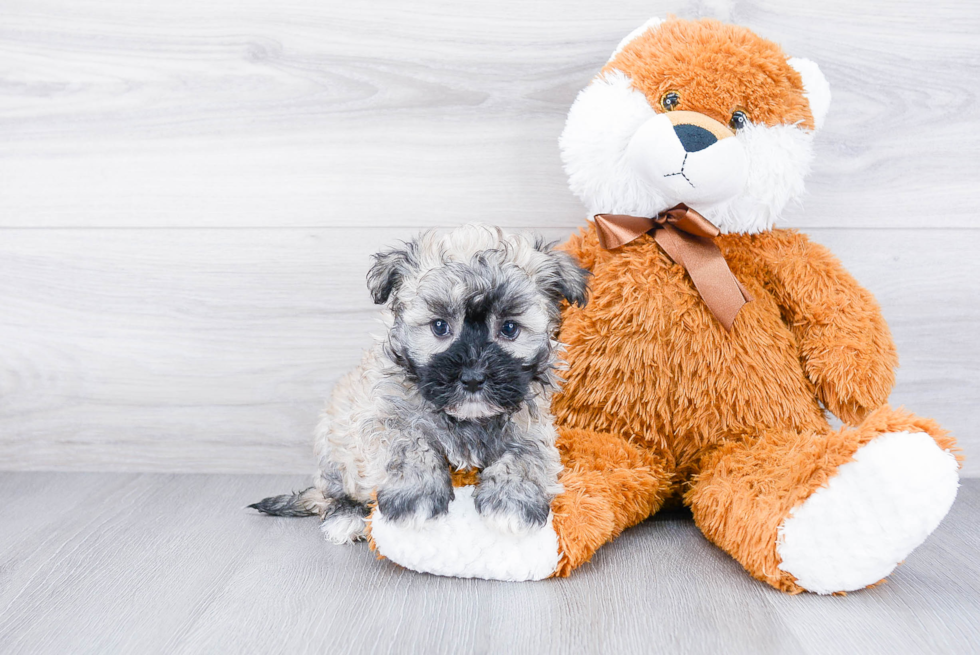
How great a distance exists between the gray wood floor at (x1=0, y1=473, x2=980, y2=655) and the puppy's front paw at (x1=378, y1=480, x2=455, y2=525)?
0.13 meters

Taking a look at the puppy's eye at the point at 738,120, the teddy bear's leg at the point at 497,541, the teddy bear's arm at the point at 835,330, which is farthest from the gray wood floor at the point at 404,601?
the puppy's eye at the point at 738,120

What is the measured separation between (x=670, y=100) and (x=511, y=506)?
759 millimetres

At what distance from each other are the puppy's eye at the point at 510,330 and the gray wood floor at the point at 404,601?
15.6 inches

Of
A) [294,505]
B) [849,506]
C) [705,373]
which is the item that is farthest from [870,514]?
[294,505]

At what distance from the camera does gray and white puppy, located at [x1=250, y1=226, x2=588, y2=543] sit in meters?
1.14

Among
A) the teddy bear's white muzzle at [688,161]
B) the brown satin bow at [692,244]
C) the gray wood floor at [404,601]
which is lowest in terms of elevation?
the gray wood floor at [404,601]

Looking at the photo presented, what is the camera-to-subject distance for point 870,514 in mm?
1095

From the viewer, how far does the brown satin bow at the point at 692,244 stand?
4.44ft

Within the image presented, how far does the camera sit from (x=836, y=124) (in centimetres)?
169

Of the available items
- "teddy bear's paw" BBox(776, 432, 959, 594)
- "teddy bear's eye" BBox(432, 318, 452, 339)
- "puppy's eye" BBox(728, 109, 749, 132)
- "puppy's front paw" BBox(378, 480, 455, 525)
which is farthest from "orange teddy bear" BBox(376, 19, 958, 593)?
"teddy bear's eye" BBox(432, 318, 452, 339)

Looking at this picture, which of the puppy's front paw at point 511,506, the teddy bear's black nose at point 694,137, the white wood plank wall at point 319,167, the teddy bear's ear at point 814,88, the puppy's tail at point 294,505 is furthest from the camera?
the white wood plank wall at point 319,167

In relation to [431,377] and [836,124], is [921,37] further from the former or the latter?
[431,377]

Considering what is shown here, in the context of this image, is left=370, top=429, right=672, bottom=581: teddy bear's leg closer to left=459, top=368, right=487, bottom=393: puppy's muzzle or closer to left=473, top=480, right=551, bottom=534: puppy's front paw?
left=473, top=480, right=551, bottom=534: puppy's front paw

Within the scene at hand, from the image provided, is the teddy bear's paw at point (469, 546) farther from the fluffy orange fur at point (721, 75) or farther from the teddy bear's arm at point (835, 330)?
the fluffy orange fur at point (721, 75)
